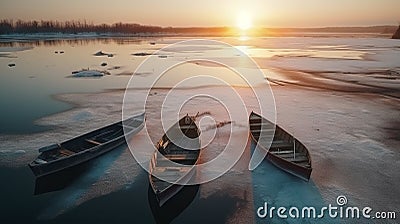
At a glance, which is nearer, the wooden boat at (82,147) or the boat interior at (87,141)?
the wooden boat at (82,147)

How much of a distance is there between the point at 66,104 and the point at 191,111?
7.39 meters

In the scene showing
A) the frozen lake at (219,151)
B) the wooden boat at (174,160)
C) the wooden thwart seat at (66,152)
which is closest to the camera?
the wooden boat at (174,160)

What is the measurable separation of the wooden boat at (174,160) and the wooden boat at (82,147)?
2.06 meters

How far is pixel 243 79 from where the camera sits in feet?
86.7

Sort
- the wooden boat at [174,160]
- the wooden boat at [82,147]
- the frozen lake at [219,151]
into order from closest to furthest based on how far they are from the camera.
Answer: the wooden boat at [174,160], the frozen lake at [219,151], the wooden boat at [82,147]

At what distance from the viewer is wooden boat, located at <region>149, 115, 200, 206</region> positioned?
318 inches

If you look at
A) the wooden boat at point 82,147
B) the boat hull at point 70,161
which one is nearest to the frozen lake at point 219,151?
the boat hull at point 70,161

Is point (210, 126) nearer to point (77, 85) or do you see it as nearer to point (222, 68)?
point (77, 85)

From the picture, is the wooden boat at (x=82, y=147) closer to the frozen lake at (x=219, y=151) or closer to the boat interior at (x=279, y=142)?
the frozen lake at (x=219, y=151)

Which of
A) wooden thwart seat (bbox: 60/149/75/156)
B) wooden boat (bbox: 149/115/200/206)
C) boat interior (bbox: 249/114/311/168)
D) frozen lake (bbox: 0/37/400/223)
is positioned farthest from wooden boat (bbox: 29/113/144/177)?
boat interior (bbox: 249/114/311/168)

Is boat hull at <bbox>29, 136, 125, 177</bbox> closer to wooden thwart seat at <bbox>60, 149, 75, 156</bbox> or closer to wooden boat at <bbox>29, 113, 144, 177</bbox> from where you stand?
wooden boat at <bbox>29, 113, 144, 177</bbox>

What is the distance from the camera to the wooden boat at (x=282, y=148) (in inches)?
370

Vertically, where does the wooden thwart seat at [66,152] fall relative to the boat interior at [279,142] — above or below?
below

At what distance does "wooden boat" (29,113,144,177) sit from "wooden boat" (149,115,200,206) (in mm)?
2058
